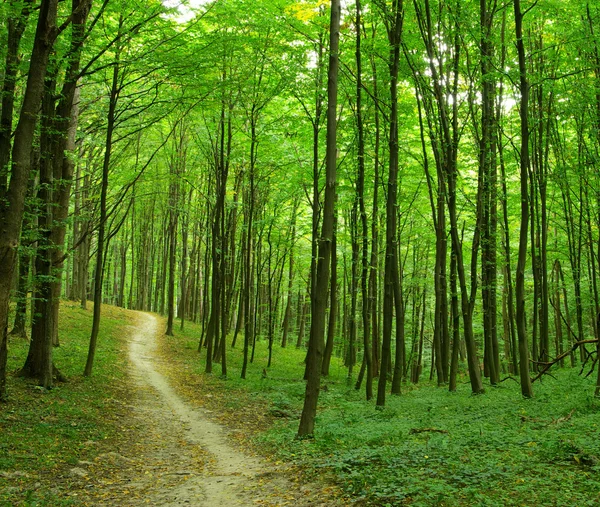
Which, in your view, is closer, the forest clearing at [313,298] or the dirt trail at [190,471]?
the dirt trail at [190,471]

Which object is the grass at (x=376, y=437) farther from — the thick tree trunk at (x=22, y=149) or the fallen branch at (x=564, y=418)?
the thick tree trunk at (x=22, y=149)

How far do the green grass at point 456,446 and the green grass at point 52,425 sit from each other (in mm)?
3209

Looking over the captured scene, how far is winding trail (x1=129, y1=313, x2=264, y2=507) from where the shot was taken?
5.86 metres

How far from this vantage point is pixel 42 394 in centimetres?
953

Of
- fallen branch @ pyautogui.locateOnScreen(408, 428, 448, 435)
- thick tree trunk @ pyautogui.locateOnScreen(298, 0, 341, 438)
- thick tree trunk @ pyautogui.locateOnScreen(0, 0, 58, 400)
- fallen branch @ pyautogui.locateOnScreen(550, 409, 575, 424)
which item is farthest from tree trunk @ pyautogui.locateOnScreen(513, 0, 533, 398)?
thick tree trunk @ pyautogui.locateOnScreen(0, 0, 58, 400)

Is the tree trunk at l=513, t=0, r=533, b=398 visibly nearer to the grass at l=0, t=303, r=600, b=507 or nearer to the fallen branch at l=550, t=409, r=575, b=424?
the grass at l=0, t=303, r=600, b=507

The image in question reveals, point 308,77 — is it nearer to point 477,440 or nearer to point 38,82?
point 38,82

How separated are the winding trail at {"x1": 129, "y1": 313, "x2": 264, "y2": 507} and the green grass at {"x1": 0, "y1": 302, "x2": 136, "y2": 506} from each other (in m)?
1.09

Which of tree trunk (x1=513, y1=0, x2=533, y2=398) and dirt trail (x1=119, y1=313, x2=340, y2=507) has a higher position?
tree trunk (x1=513, y1=0, x2=533, y2=398)

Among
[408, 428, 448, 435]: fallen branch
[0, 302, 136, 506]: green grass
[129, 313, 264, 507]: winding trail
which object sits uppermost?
[408, 428, 448, 435]: fallen branch

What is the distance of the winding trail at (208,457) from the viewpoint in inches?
231

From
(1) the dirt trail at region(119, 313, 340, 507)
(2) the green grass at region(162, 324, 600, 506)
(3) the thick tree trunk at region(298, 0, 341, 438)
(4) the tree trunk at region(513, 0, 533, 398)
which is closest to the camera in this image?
(2) the green grass at region(162, 324, 600, 506)

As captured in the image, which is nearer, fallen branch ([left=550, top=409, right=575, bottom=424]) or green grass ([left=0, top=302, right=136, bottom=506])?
green grass ([left=0, top=302, right=136, bottom=506])

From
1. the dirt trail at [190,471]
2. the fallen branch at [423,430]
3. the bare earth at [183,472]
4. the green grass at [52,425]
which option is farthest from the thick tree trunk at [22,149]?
the fallen branch at [423,430]
